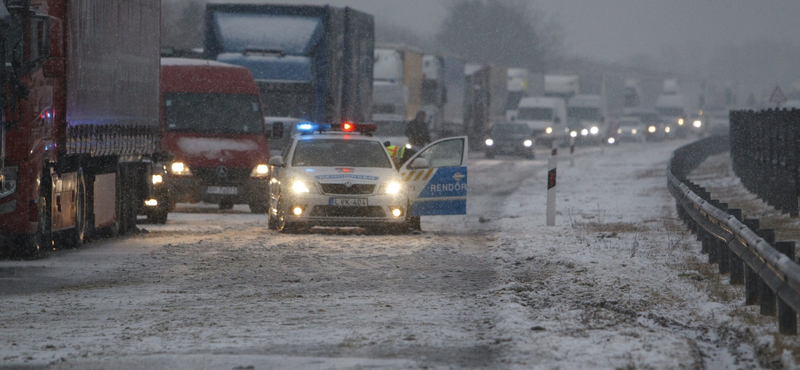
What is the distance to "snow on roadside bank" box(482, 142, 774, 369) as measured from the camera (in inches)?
284

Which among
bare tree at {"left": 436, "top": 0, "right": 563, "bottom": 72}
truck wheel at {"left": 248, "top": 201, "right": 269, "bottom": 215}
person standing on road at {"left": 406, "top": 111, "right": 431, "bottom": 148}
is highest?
bare tree at {"left": 436, "top": 0, "right": 563, "bottom": 72}

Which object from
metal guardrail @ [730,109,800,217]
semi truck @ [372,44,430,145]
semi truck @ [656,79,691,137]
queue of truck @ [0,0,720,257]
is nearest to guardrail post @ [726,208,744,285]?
queue of truck @ [0,0,720,257]

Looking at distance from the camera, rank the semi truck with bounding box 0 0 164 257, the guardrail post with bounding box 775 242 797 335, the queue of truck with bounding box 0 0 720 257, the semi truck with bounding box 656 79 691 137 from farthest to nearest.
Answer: the semi truck with bounding box 656 79 691 137 → the queue of truck with bounding box 0 0 720 257 → the semi truck with bounding box 0 0 164 257 → the guardrail post with bounding box 775 242 797 335

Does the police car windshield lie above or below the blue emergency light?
below

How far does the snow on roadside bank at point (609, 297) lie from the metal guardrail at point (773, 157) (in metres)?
1.80

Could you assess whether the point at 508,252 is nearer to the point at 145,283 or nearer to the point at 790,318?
the point at 145,283

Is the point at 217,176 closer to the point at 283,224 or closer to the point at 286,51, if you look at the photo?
the point at 283,224

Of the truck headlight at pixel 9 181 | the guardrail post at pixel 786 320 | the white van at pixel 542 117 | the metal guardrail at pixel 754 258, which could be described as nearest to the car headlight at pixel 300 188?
the truck headlight at pixel 9 181

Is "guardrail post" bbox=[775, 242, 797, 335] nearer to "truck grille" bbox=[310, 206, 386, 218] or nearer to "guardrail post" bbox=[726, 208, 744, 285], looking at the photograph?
"guardrail post" bbox=[726, 208, 744, 285]

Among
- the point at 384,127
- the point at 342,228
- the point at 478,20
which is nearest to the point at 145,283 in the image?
the point at 342,228

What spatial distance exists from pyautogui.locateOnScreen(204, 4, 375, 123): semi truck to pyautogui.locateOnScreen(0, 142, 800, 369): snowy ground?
862 cm

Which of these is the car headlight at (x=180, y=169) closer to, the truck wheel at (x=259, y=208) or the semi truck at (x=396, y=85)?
the truck wheel at (x=259, y=208)

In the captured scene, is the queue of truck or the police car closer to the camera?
the queue of truck

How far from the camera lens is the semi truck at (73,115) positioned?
41.4 feet
